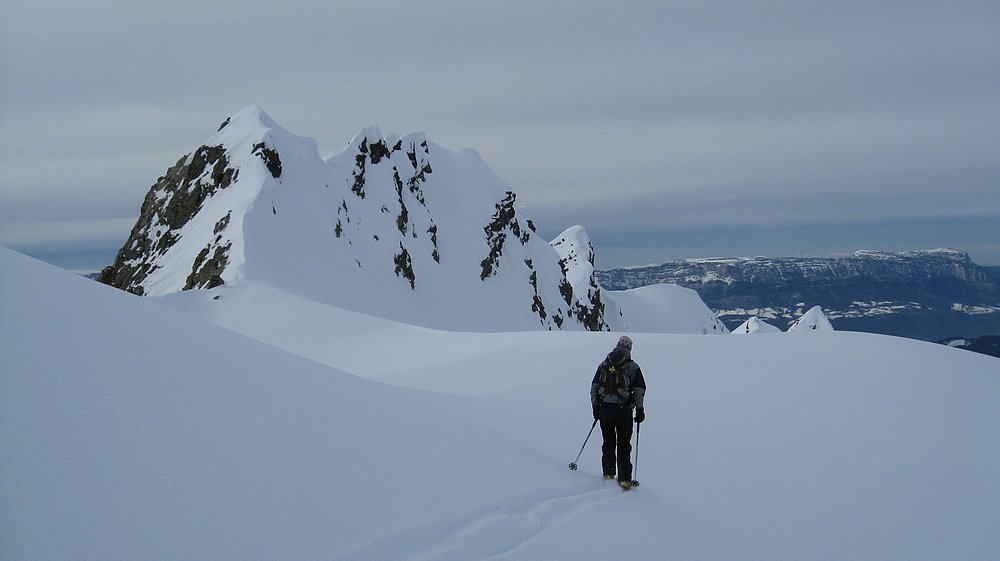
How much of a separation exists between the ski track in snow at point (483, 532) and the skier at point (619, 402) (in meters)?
1.05

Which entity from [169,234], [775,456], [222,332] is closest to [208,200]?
[169,234]

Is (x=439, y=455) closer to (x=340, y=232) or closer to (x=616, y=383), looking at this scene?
(x=616, y=383)

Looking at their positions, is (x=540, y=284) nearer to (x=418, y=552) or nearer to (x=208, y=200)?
(x=208, y=200)

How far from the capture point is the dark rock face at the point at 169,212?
4688 centimetres

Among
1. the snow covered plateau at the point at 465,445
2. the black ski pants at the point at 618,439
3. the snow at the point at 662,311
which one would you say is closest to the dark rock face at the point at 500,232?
the snow at the point at 662,311

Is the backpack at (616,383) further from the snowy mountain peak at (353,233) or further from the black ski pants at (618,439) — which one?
the snowy mountain peak at (353,233)

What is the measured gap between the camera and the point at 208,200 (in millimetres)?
47000

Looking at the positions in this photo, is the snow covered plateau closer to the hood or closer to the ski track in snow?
the ski track in snow

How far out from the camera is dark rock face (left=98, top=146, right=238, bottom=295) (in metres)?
46.9

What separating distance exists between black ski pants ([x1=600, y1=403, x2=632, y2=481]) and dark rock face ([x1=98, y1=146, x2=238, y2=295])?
4594cm

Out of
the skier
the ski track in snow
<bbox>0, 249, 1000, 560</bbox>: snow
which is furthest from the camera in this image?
the skier

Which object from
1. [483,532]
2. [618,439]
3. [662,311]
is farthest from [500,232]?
[483,532]

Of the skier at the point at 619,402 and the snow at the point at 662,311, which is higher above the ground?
the snow at the point at 662,311

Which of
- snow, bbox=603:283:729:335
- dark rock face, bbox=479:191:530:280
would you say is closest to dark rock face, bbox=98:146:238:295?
dark rock face, bbox=479:191:530:280
